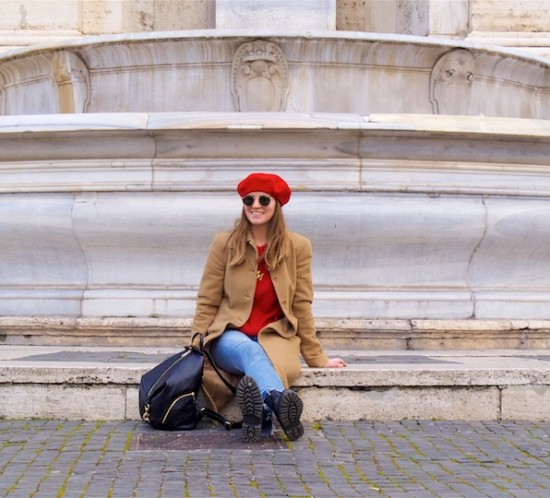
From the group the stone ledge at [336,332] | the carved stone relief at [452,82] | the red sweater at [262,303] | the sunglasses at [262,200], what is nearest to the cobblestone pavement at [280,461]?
the red sweater at [262,303]

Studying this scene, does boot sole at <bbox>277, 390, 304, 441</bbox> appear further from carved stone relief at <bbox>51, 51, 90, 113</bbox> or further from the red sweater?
carved stone relief at <bbox>51, 51, 90, 113</bbox>

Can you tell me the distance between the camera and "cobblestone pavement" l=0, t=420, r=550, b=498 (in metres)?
4.32

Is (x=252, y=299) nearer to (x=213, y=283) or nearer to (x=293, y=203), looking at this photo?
(x=213, y=283)

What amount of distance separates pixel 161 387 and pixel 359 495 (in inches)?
54.3

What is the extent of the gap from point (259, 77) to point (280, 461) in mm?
5317

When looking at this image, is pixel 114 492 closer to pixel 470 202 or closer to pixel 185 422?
pixel 185 422

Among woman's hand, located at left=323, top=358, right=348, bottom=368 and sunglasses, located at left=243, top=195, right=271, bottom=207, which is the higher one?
sunglasses, located at left=243, top=195, right=271, bottom=207

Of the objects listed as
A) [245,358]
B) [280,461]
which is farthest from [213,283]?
[280,461]

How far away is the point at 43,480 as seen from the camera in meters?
4.42

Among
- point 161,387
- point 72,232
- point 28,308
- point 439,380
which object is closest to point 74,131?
point 72,232

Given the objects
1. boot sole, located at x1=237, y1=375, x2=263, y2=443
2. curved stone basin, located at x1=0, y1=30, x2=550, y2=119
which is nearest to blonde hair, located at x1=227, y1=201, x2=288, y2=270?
boot sole, located at x1=237, y1=375, x2=263, y2=443

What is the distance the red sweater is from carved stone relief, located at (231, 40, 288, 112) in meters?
4.04

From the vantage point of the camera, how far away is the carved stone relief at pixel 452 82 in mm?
9820

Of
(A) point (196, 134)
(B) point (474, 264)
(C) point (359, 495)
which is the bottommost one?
(C) point (359, 495)
